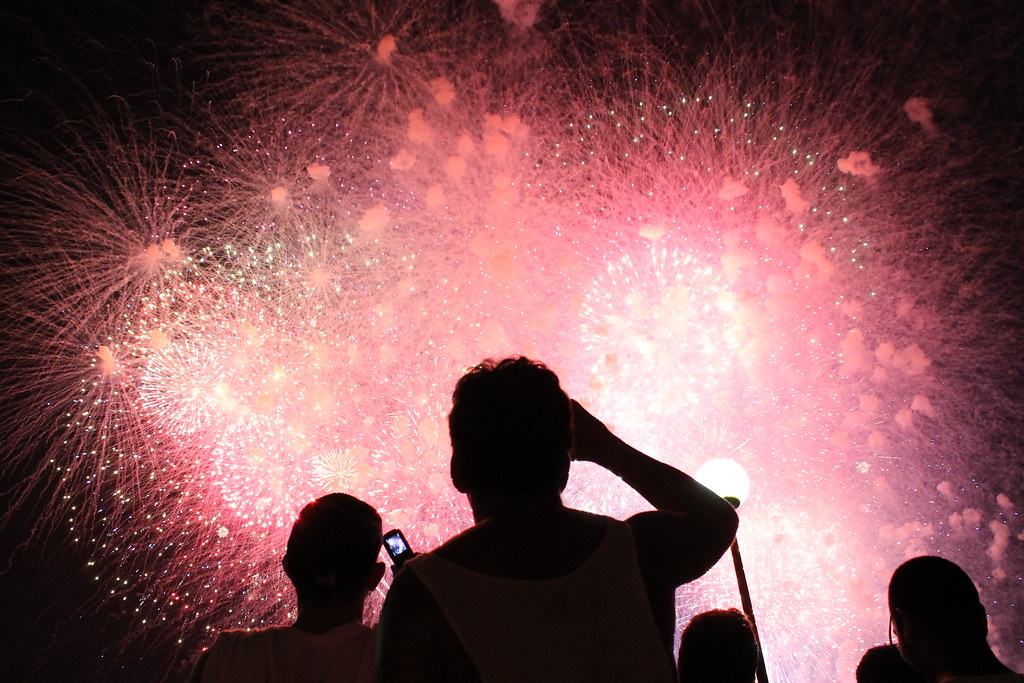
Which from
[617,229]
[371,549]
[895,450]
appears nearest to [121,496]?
[617,229]

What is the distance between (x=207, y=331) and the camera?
8258mm

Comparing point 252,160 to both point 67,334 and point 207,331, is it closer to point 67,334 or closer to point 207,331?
point 207,331

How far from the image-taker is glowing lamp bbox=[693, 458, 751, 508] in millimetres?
5645

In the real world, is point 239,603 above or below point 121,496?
below

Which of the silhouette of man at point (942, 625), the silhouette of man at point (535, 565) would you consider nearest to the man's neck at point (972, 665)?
the silhouette of man at point (942, 625)

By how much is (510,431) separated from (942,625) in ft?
5.94

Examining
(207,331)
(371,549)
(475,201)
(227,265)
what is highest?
(475,201)

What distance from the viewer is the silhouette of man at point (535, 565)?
4.61ft

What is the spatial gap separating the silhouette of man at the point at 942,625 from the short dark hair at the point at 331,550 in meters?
1.75

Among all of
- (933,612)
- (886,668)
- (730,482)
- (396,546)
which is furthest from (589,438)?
(730,482)

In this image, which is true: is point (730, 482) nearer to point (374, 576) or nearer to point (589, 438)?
point (374, 576)

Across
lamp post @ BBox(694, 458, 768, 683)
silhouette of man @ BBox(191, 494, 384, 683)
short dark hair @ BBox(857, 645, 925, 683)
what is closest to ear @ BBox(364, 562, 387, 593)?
silhouette of man @ BBox(191, 494, 384, 683)

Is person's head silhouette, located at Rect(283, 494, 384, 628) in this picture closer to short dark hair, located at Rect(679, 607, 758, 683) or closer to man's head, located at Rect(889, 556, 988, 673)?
short dark hair, located at Rect(679, 607, 758, 683)

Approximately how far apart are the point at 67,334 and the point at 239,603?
10.8ft
